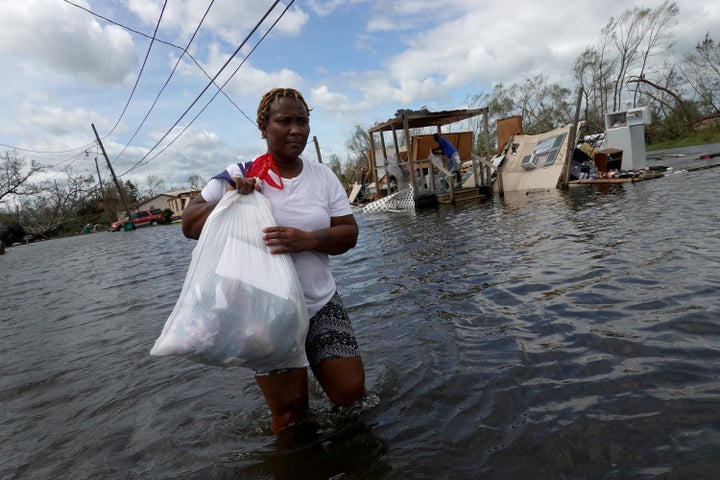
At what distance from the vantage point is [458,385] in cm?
292

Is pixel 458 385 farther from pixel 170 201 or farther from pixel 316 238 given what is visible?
pixel 170 201

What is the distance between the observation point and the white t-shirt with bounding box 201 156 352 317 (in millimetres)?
2149

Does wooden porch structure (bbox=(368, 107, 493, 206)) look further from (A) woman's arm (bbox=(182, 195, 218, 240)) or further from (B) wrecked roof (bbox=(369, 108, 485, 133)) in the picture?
(A) woman's arm (bbox=(182, 195, 218, 240))

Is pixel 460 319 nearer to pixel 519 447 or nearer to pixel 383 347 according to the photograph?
pixel 383 347

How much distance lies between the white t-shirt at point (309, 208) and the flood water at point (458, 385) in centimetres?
88

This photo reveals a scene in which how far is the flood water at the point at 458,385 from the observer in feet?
7.14

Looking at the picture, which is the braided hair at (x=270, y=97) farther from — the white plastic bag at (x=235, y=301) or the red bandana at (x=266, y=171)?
the white plastic bag at (x=235, y=301)

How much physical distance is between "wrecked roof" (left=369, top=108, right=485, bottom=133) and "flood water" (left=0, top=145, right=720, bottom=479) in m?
9.94

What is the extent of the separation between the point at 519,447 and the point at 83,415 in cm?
314

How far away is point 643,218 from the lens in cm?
717

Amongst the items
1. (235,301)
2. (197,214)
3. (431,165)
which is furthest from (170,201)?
(235,301)

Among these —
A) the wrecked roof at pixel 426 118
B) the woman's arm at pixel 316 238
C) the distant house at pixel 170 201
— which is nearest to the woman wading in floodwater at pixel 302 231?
the woman's arm at pixel 316 238

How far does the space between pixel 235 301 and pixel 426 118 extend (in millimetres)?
15395

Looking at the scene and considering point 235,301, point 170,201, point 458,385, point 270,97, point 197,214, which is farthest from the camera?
point 170,201
